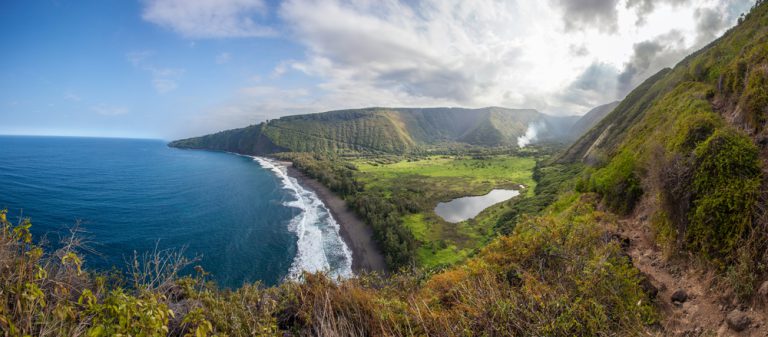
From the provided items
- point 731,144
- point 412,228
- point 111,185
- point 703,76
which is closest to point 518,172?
point 412,228

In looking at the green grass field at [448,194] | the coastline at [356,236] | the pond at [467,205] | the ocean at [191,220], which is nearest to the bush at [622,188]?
the coastline at [356,236]

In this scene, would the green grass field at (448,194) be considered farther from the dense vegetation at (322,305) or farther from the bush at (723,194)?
the dense vegetation at (322,305)

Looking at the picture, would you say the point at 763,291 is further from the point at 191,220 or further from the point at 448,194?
the point at 448,194

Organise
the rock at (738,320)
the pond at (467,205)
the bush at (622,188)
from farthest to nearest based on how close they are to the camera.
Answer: the pond at (467,205), the bush at (622,188), the rock at (738,320)

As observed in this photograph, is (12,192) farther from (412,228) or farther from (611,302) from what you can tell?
(611,302)

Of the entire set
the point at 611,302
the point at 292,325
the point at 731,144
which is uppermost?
the point at 731,144

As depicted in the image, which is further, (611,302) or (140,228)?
(140,228)

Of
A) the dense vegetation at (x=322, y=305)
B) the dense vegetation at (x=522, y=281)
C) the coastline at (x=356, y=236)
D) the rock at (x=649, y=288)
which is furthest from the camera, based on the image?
the coastline at (x=356, y=236)
